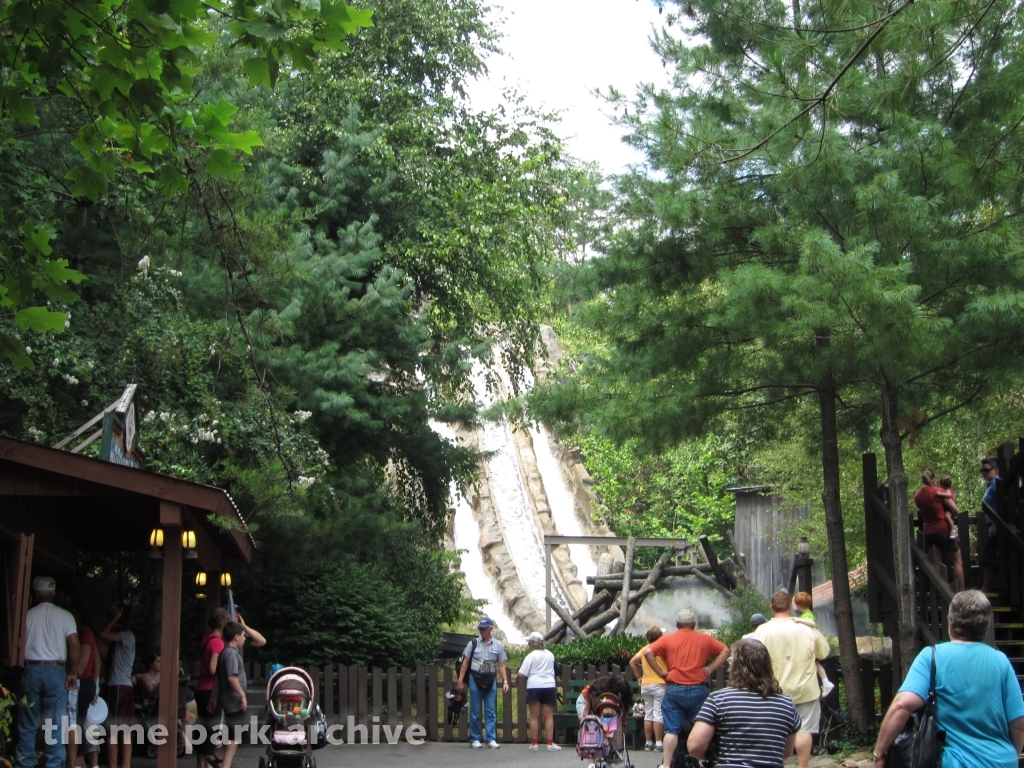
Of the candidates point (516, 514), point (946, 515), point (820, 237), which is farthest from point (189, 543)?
point (516, 514)

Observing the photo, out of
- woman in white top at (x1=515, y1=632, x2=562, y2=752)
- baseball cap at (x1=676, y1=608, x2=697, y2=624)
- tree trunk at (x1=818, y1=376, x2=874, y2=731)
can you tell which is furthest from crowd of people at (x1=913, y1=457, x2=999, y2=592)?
woman in white top at (x1=515, y1=632, x2=562, y2=752)

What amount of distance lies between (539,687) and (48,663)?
7.23 m

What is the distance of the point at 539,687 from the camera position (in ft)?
51.8

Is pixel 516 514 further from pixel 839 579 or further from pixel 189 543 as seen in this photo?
pixel 189 543

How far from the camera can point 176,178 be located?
787 centimetres

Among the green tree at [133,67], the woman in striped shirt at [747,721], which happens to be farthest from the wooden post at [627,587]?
the woman in striped shirt at [747,721]

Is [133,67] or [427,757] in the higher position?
[133,67]

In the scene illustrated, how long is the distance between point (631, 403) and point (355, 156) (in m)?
11.2

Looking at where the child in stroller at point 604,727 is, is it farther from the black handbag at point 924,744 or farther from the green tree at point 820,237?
the black handbag at point 924,744

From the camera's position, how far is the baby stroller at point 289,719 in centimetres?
1032

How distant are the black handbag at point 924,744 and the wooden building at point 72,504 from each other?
22.5 ft

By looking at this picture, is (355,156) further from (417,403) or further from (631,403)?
(631,403)

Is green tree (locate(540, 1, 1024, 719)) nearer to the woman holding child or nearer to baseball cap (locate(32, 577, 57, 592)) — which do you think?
the woman holding child

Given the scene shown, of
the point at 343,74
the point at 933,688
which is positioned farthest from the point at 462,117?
the point at 933,688
